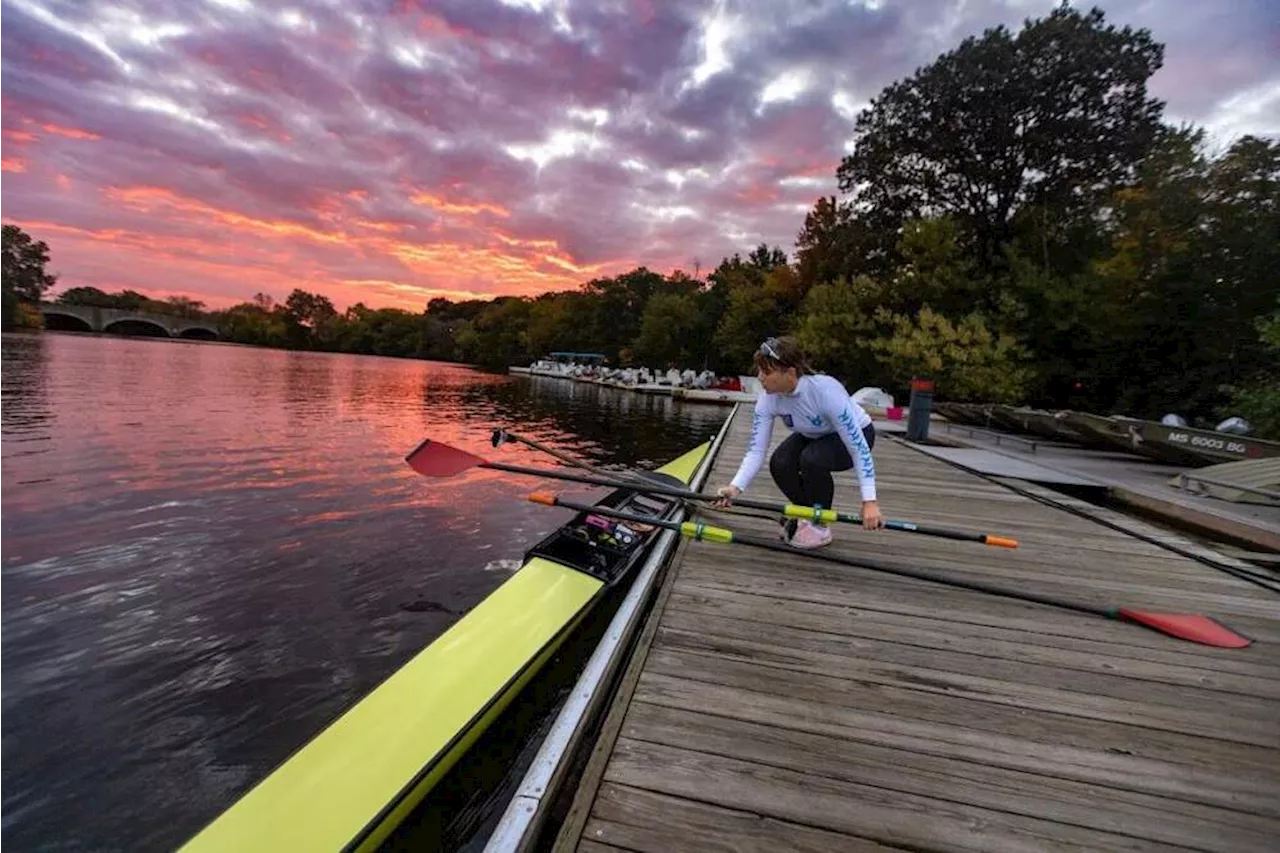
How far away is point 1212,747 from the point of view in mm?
2436

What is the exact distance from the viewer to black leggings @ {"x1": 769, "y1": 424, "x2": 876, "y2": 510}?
16.0ft

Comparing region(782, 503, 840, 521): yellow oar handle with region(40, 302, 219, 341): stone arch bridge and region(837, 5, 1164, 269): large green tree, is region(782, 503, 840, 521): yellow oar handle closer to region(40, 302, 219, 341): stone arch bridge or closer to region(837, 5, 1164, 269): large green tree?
region(837, 5, 1164, 269): large green tree

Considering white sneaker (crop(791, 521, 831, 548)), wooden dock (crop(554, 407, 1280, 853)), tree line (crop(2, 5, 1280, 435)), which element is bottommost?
wooden dock (crop(554, 407, 1280, 853))

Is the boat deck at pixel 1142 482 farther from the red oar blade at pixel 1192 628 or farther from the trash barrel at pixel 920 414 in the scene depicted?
the red oar blade at pixel 1192 628

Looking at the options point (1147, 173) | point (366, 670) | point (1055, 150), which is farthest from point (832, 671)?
point (1055, 150)

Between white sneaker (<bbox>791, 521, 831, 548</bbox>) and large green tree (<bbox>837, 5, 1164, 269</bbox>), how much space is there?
2685 cm

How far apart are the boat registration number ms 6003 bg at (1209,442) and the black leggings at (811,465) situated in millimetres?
8733

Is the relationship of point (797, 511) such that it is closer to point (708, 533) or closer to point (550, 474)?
point (708, 533)

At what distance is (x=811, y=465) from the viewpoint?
492 cm

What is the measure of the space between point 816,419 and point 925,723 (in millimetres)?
2632

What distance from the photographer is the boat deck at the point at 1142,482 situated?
7.16 metres

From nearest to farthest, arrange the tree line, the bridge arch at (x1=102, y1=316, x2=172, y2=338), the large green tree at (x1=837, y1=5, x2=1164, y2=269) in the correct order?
1. the tree line
2. the large green tree at (x1=837, y1=5, x2=1164, y2=269)
3. the bridge arch at (x1=102, y1=316, x2=172, y2=338)

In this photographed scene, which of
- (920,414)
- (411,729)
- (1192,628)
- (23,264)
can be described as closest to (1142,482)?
(920,414)

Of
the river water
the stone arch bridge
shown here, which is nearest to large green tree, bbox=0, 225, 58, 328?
the stone arch bridge
